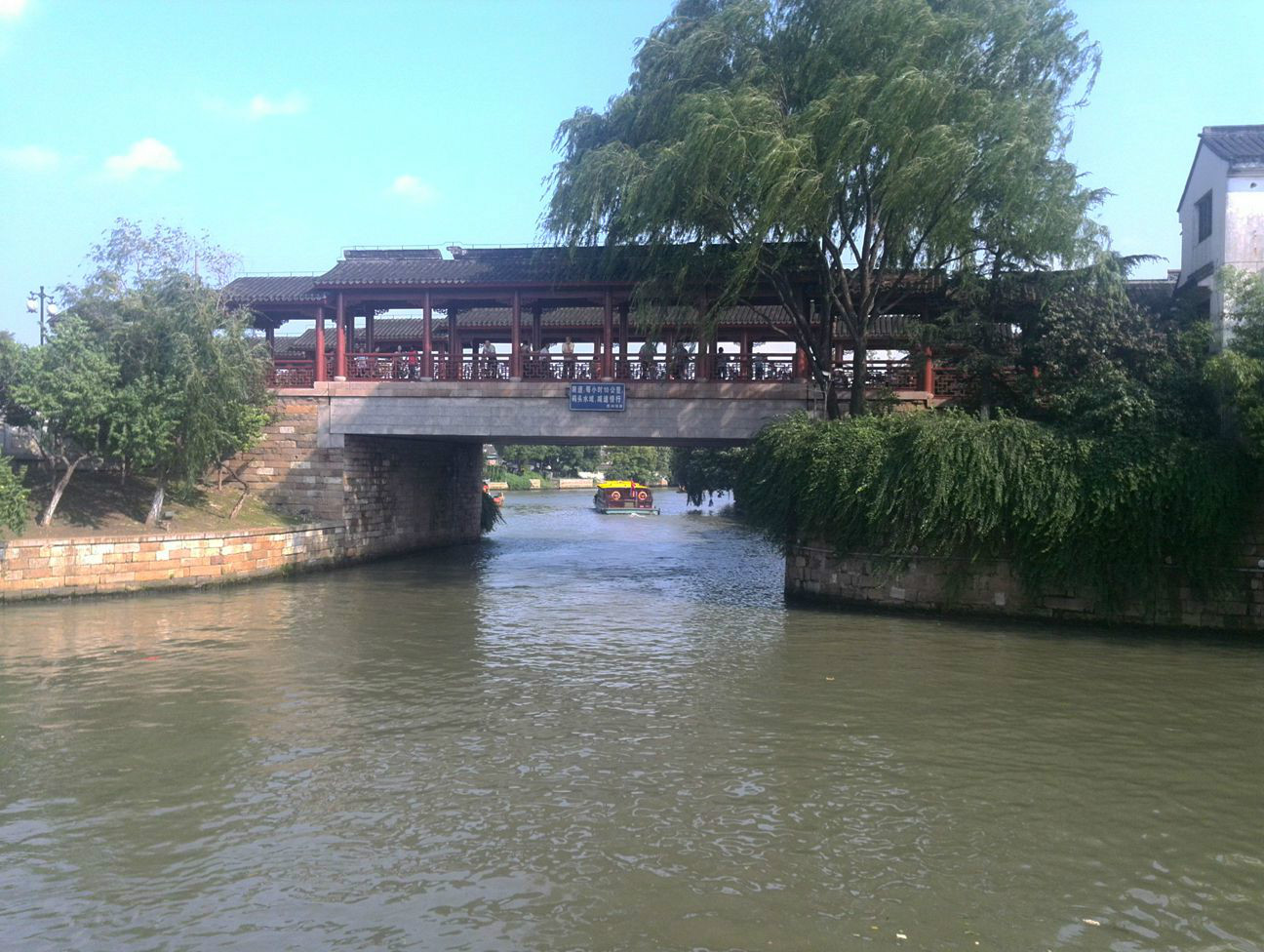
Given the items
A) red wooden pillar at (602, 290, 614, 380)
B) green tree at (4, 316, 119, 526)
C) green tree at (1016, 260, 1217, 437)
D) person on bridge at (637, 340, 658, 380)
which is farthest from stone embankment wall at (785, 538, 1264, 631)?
green tree at (4, 316, 119, 526)

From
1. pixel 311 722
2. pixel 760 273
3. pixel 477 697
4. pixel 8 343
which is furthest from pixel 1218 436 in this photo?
pixel 8 343

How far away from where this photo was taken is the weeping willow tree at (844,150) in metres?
15.4

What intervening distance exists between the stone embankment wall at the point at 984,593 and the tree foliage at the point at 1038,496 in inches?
9.7

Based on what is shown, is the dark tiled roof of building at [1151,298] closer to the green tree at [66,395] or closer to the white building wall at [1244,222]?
the white building wall at [1244,222]

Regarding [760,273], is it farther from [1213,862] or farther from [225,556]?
[1213,862]

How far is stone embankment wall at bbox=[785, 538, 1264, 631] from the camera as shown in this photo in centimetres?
1342

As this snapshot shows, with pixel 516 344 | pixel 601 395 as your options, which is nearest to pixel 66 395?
pixel 516 344

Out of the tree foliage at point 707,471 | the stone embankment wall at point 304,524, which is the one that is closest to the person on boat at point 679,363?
the stone embankment wall at point 304,524

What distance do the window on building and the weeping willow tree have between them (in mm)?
1750

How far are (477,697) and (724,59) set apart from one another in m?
12.2

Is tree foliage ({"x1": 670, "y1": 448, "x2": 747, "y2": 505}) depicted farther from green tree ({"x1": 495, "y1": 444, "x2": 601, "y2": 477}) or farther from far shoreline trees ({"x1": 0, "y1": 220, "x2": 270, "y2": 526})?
green tree ({"x1": 495, "y1": 444, "x2": 601, "y2": 477})

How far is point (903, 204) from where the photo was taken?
51.0ft

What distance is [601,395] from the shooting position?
63.9 feet

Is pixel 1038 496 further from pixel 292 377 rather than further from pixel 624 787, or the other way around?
pixel 292 377
